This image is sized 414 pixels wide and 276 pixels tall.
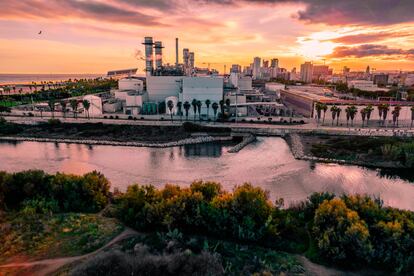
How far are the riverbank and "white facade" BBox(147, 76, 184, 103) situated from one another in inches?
1012

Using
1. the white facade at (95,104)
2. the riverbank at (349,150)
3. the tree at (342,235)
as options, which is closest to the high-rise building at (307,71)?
the riverbank at (349,150)

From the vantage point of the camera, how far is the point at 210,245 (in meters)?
12.5

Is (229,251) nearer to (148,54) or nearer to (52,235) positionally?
(52,235)

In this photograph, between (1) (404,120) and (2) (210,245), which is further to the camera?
(1) (404,120)

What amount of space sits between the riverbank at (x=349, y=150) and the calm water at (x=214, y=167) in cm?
119

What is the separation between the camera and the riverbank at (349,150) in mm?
25483

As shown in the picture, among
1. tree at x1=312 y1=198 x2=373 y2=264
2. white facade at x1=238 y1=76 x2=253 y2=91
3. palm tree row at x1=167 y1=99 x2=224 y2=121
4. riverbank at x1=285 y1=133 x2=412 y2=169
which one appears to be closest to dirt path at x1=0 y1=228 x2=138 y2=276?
tree at x1=312 y1=198 x2=373 y2=264

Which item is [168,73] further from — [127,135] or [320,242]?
[320,242]

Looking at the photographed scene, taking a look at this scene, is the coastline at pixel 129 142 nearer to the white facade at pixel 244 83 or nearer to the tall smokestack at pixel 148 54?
the tall smokestack at pixel 148 54

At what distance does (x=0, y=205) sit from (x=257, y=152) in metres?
21.5

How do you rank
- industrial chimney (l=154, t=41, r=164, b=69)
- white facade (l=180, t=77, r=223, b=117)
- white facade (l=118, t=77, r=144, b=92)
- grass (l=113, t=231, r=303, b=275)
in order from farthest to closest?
industrial chimney (l=154, t=41, r=164, b=69) < white facade (l=118, t=77, r=144, b=92) < white facade (l=180, t=77, r=223, b=117) < grass (l=113, t=231, r=303, b=275)

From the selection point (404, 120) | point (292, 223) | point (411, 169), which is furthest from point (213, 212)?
point (404, 120)

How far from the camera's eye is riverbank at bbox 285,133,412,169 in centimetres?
2548

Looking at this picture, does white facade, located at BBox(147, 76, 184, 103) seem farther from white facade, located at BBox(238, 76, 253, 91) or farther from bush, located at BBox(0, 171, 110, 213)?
bush, located at BBox(0, 171, 110, 213)
